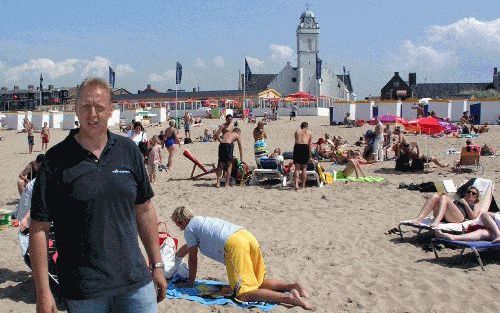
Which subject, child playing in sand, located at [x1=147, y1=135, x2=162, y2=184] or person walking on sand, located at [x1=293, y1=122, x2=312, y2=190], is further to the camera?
child playing in sand, located at [x1=147, y1=135, x2=162, y2=184]

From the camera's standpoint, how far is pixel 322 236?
24.5 feet

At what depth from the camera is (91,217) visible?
236 cm

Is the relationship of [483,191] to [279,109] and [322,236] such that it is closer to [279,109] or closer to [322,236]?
[322,236]

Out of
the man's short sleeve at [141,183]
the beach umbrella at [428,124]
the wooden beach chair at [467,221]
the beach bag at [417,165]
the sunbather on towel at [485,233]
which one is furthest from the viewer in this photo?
the beach umbrella at [428,124]

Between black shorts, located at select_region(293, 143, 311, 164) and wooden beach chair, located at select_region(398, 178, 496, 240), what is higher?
black shorts, located at select_region(293, 143, 311, 164)

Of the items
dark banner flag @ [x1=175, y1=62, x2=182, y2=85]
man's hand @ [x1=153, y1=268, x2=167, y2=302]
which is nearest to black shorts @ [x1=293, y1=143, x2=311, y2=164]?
man's hand @ [x1=153, y1=268, x2=167, y2=302]

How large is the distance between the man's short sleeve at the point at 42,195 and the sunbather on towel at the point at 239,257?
8.29ft

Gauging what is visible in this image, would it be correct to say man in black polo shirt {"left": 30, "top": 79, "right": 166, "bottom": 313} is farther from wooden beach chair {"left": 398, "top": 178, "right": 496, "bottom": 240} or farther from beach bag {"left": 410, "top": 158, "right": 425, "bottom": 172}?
beach bag {"left": 410, "top": 158, "right": 425, "bottom": 172}

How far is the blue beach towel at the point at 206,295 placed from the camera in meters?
4.78

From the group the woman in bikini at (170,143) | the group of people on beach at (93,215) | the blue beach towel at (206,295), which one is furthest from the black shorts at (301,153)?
the group of people on beach at (93,215)

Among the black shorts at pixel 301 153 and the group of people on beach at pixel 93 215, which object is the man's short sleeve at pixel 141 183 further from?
the black shorts at pixel 301 153

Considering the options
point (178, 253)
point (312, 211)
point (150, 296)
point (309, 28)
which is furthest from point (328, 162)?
point (309, 28)

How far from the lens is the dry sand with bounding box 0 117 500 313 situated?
4.96 meters

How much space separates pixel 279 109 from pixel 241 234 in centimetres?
4118
